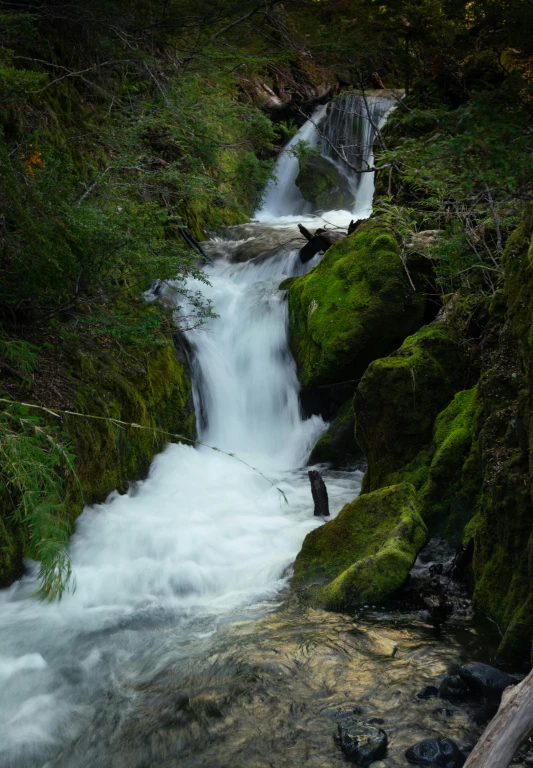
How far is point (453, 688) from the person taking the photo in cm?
404

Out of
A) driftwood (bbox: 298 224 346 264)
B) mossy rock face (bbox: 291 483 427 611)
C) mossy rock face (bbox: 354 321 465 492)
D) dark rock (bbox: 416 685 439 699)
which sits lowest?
dark rock (bbox: 416 685 439 699)

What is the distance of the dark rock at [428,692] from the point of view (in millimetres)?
4051

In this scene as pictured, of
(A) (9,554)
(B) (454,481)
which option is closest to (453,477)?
(B) (454,481)

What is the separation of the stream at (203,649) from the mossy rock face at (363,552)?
6.8 inches

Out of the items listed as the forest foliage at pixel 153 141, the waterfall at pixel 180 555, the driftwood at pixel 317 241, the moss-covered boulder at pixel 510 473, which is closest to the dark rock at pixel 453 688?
the moss-covered boulder at pixel 510 473

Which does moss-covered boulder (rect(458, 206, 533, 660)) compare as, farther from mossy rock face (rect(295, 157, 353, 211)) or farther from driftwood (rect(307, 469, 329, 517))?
mossy rock face (rect(295, 157, 353, 211))

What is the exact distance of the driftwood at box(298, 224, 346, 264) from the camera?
456 inches

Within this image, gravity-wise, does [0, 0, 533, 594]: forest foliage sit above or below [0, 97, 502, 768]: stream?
above

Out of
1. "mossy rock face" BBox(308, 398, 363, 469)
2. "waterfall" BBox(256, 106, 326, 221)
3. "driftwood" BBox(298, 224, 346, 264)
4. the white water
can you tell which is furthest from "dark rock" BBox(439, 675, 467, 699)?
"waterfall" BBox(256, 106, 326, 221)

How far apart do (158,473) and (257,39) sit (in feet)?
21.8

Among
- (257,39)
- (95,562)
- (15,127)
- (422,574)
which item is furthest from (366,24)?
(95,562)

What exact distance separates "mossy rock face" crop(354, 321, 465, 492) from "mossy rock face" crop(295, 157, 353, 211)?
456 inches

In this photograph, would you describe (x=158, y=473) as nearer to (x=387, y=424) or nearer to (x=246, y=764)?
(x=387, y=424)

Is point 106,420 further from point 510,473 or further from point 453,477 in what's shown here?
point 510,473
